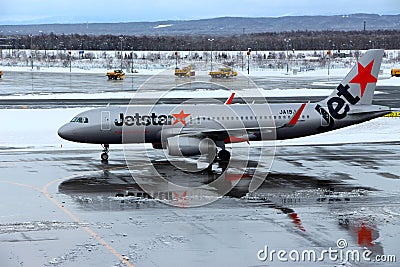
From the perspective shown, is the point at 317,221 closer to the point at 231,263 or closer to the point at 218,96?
the point at 231,263

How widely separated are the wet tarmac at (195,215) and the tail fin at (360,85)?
4.74 metres

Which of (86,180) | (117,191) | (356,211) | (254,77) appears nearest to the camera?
(356,211)

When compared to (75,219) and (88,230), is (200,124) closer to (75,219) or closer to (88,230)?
(75,219)

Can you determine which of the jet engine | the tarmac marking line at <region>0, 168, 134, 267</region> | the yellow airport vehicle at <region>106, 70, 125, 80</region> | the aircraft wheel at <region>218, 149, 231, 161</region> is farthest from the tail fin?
the yellow airport vehicle at <region>106, 70, 125, 80</region>

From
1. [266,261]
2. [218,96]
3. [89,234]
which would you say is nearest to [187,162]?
[89,234]

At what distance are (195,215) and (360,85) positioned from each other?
74.1 feet

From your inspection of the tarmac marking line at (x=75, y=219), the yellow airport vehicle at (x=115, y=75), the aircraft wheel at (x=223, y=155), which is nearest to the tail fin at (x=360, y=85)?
the aircraft wheel at (x=223, y=155)

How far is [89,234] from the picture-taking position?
28.3 metres

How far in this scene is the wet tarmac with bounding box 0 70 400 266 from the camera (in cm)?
2561

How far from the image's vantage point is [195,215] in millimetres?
31703

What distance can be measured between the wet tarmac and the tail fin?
15.6 ft

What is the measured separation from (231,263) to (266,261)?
3.97 ft

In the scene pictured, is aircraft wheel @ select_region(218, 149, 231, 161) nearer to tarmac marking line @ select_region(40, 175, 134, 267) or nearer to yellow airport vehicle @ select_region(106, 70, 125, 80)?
tarmac marking line @ select_region(40, 175, 134, 267)

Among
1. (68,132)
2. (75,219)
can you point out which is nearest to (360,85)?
(68,132)
